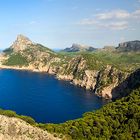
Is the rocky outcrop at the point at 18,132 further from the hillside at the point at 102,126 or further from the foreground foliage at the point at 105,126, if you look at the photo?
the foreground foliage at the point at 105,126

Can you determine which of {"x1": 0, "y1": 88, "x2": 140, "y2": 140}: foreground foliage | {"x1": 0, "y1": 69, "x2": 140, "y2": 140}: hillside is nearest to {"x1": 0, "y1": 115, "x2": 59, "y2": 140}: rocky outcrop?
{"x1": 0, "y1": 69, "x2": 140, "y2": 140}: hillside

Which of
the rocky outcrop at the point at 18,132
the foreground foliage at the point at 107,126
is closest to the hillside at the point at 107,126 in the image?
the foreground foliage at the point at 107,126

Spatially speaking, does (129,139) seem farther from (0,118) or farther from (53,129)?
(0,118)

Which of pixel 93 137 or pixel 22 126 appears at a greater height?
pixel 22 126

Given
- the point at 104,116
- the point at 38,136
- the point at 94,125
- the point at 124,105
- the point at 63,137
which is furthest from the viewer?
the point at 124,105

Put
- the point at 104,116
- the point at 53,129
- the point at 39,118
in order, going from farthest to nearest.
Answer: the point at 39,118 < the point at 104,116 < the point at 53,129

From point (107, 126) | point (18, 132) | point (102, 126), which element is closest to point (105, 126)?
point (102, 126)

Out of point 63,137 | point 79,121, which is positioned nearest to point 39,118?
point 79,121

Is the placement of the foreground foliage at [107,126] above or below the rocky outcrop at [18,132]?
below
